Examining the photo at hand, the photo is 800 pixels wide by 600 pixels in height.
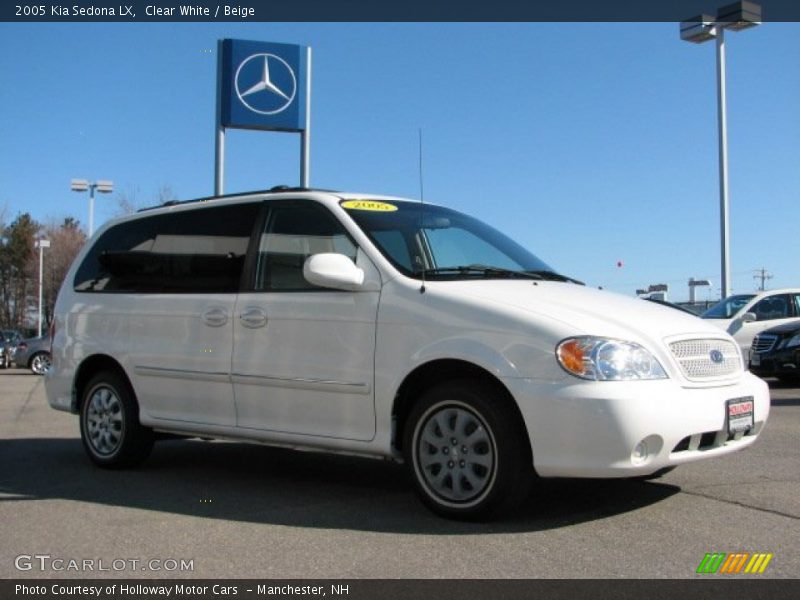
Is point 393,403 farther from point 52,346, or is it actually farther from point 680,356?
point 52,346

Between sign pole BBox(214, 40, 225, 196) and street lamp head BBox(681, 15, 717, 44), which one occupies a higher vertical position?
street lamp head BBox(681, 15, 717, 44)

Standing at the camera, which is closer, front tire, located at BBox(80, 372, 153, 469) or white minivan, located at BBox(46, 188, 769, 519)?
white minivan, located at BBox(46, 188, 769, 519)

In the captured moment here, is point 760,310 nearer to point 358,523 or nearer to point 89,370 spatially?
point 89,370

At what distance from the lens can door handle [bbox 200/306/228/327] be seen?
5.80 m

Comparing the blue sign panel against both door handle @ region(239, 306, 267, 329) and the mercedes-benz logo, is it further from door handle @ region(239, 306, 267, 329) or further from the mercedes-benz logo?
door handle @ region(239, 306, 267, 329)

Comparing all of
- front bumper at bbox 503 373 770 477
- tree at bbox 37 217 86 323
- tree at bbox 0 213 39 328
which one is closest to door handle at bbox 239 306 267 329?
front bumper at bbox 503 373 770 477

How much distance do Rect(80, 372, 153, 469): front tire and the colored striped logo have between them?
13.8ft

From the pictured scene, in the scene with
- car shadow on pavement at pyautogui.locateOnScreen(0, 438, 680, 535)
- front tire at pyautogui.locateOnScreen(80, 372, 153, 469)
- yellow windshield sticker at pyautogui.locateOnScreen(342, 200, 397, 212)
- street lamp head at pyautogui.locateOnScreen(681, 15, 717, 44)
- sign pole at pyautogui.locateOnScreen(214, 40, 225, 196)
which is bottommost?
car shadow on pavement at pyautogui.locateOnScreen(0, 438, 680, 535)

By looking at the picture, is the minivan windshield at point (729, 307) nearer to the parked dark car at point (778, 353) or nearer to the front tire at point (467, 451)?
the parked dark car at point (778, 353)

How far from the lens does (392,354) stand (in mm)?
4938

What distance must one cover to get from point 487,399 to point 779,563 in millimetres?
1567

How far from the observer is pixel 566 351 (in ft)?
14.3
